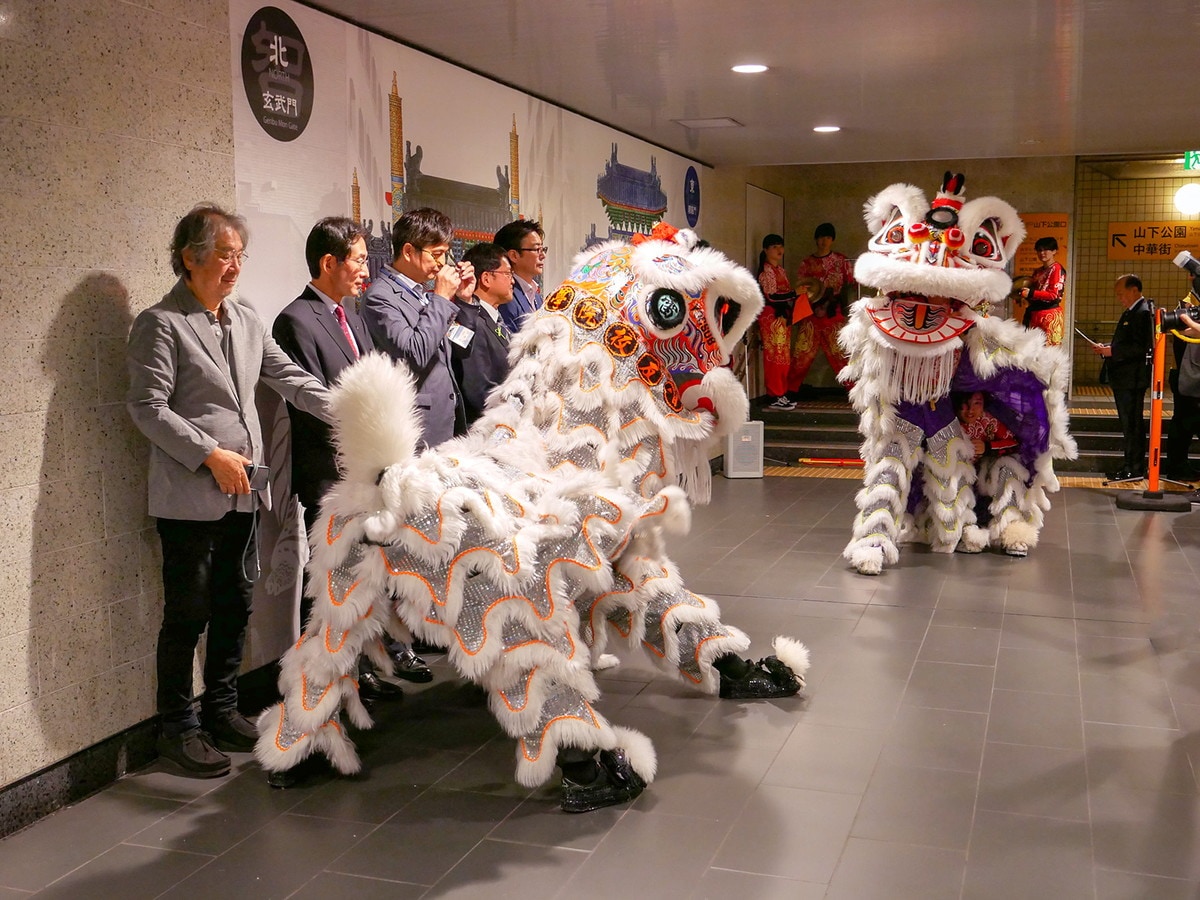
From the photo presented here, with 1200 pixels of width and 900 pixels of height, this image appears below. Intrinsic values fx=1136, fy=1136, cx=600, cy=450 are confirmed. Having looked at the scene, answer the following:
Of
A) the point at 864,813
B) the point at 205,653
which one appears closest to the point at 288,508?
the point at 205,653

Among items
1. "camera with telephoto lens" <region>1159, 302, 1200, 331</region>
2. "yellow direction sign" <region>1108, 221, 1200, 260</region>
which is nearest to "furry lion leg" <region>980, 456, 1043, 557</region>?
"camera with telephoto lens" <region>1159, 302, 1200, 331</region>

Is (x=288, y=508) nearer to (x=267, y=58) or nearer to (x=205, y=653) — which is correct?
(x=205, y=653)

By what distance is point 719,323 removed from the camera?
145 inches

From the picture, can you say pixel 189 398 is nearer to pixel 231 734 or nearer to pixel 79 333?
pixel 79 333

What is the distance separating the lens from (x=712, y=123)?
7.59m

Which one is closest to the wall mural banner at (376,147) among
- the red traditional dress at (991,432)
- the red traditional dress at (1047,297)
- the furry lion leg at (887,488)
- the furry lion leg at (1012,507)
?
the furry lion leg at (887,488)

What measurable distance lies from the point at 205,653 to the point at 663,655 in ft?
4.78

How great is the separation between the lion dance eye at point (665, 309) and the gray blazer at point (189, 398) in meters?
0.99

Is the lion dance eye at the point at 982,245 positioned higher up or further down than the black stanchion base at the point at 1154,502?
higher up

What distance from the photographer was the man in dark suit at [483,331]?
4.27m

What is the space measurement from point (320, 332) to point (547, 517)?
1173 mm

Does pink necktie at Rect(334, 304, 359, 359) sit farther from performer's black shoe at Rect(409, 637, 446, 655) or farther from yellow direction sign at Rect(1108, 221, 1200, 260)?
yellow direction sign at Rect(1108, 221, 1200, 260)

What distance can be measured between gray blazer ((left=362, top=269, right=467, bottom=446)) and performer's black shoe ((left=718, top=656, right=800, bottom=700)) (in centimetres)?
131

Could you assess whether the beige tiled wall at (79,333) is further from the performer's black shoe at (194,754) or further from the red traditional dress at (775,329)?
the red traditional dress at (775,329)
